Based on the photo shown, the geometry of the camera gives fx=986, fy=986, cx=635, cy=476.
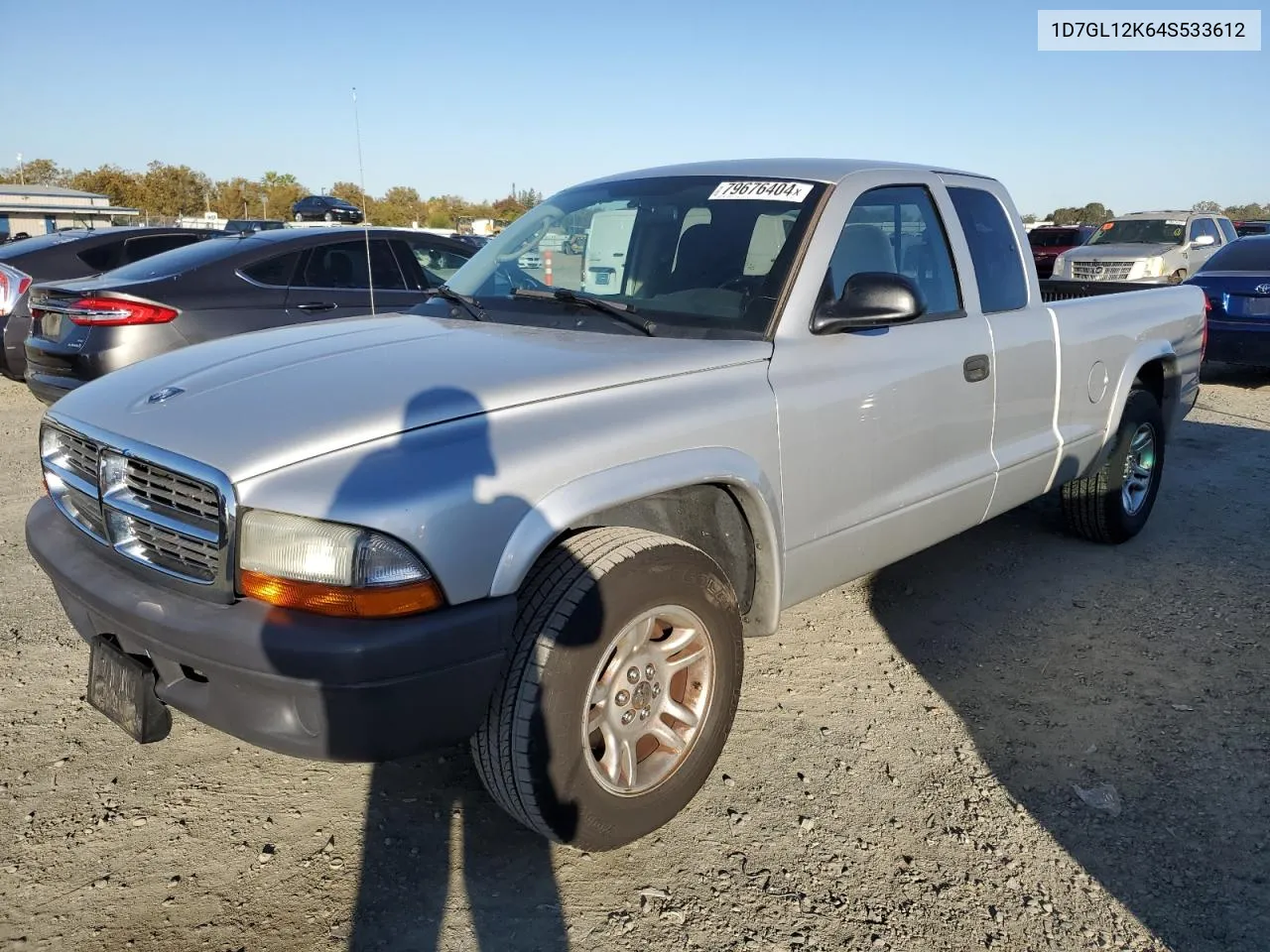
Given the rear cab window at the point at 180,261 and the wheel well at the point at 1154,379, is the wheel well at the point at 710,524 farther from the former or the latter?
the rear cab window at the point at 180,261

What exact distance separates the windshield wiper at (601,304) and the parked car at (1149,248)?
1466cm

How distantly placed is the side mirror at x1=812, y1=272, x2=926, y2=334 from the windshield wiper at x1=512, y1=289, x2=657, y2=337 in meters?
0.54

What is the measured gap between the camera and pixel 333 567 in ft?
7.07

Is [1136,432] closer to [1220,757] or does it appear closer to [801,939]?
[1220,757]

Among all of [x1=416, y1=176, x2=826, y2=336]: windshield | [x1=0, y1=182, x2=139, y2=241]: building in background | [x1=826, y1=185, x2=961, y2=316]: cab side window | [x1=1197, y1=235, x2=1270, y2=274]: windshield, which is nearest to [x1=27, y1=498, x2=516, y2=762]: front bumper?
[x1=416, y1=176, x2=826, y2=336]: windshield

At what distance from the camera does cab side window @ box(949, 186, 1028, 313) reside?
4.02m

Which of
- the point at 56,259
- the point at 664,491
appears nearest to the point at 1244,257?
the point at 664,491

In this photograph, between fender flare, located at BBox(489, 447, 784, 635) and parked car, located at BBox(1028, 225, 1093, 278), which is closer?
fender flare, located at BBox(489, 447, 784, 635)

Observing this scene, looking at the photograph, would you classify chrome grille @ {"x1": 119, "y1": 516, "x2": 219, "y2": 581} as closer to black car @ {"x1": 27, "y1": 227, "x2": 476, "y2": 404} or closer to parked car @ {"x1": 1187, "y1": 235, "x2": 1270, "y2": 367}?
black car @ {"x1": 27, "y1": 227, "x2": 476, "y2": 404}

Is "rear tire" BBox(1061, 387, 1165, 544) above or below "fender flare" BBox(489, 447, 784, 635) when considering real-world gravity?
below

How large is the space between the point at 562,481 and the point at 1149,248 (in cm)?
1704

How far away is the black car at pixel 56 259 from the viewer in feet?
25.7

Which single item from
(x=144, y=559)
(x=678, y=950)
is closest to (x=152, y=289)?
(x=144, y=559)

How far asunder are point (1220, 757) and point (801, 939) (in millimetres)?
1712
